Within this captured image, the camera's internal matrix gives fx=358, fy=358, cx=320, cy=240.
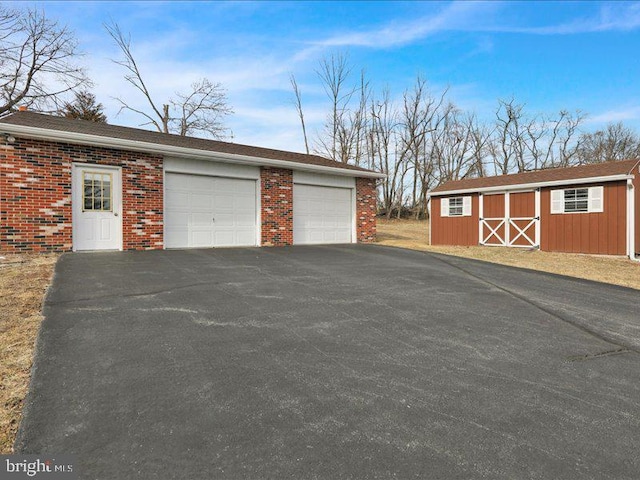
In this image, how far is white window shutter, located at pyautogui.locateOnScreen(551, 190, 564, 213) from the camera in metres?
13.7

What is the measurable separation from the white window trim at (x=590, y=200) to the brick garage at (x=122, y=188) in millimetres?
8819

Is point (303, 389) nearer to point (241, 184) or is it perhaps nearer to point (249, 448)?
point (249, 448)

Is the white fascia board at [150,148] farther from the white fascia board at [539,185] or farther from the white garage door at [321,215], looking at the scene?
the white fascia board at [539,185]

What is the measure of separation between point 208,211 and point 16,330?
7.67 m

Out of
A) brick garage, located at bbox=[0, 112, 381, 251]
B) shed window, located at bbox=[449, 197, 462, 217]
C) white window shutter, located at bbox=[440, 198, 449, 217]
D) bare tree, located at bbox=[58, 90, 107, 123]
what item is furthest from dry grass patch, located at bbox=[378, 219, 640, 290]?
bare tree, located at bbox=[58, 90, 107, 123]

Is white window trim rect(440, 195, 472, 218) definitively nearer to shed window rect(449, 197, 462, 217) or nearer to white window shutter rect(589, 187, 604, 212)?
shed window rect(449, 197, 462, 217)

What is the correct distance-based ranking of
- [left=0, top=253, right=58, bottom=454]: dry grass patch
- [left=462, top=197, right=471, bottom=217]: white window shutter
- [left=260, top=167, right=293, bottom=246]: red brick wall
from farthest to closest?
[left=462, top=197, right=471, bottom=217]: white window shutter → [left=260, top=167, right=293, bottom=246]: red brick wall → [left=0, top=253, right=58, bottom=454]: dry grass patch

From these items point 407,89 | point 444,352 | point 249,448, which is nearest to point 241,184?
point 444,352

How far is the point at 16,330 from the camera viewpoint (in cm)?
351

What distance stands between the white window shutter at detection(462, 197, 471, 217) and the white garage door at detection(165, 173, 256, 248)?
10.2 metres

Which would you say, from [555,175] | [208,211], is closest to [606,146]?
[555,175]

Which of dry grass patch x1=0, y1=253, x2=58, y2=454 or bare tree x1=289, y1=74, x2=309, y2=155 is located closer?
dry grass patch x1=0, y1=253, x2=58, y2=454

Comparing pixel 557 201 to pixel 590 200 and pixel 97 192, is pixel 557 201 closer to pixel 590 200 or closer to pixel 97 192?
pixel 590 200

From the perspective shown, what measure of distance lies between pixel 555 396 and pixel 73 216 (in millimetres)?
10178
